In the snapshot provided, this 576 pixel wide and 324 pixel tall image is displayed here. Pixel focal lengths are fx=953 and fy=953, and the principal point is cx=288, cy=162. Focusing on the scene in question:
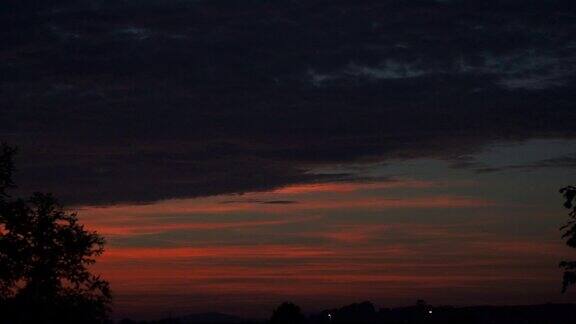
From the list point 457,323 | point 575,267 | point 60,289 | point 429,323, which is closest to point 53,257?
point 60,289

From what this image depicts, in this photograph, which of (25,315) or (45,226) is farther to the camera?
(45,226)

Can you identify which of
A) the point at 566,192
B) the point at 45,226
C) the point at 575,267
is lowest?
the point at 575,267

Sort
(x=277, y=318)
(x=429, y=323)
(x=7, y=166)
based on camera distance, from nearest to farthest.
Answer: (x=7, y=166) < (x=277, y=318) < (x=429, y=323)

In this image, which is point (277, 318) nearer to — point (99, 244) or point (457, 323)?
point (457, 323)

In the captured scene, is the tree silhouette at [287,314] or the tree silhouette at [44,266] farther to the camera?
the tree silhouette at [287,314]

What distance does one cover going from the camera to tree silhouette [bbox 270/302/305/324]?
91.1 metres

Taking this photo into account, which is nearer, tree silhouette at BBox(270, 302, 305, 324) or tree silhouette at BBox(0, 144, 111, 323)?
tree silhouette at BBox(0, 144, 111, 323)

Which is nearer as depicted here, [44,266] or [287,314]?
[44,266]

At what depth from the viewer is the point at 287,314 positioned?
93.4 metres

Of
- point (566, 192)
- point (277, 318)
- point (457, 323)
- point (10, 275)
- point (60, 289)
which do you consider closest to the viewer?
point (566, 192)

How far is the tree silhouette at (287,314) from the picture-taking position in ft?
299

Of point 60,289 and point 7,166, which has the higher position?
point 7,166

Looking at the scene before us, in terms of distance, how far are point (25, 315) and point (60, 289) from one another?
3.46 m

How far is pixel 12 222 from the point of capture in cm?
3119
